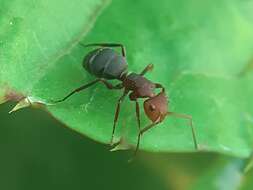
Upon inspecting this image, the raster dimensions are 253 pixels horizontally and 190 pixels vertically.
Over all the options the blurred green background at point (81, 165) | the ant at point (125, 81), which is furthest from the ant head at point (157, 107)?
the blurred green background at point (81, 165)

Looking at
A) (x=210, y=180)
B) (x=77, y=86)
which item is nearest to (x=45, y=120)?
(x=77, y=86)

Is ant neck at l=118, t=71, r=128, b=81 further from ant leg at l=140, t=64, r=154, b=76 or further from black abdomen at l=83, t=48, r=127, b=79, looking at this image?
ant leg at l=140, t=64, r=154, b=76

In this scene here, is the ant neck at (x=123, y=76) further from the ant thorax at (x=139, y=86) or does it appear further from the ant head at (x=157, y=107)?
the ant head at (x=157, y=107)

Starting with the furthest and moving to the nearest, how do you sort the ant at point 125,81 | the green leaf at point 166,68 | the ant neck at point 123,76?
1. the ant neck at point 123,76
2. the ant at point 125,81
3. the green leaf at point 166,68

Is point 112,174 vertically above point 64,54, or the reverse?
point 64,54

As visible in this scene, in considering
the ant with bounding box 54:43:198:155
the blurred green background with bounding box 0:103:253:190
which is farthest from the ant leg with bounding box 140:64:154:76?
the blurred green background with bounding box 0:103:253:190

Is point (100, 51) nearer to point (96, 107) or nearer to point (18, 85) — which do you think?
point (96, 107)

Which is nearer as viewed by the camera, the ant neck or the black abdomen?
the black abdomen
